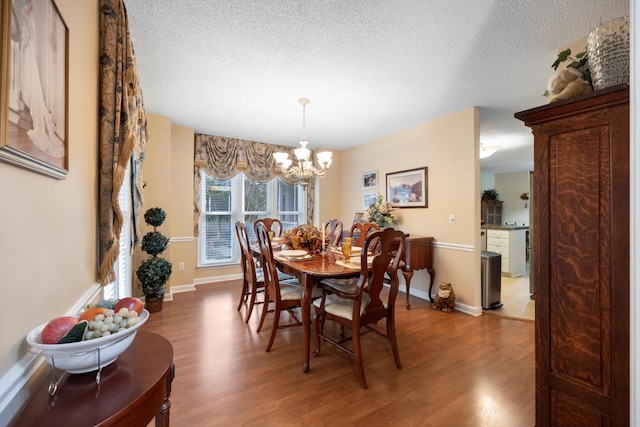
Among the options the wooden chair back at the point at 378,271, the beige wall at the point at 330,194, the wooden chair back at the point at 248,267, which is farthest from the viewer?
the beige wall at the point at 330,194

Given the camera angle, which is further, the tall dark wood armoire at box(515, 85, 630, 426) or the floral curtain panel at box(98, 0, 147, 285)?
the floral curtain panel at box(98, 0, 147, 285)

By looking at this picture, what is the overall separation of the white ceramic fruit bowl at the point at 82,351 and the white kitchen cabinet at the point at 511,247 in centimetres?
661

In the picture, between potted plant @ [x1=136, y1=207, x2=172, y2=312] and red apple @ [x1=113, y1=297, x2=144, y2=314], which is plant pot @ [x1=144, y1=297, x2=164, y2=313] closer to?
potted plant @ [x1=136, y1=207, x2=172, y2=312]

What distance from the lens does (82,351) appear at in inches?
27.3

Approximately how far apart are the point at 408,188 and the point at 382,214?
58cm

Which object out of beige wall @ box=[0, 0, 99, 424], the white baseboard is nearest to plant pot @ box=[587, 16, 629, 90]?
beige wall @ box=[0, 0, 99, 424]

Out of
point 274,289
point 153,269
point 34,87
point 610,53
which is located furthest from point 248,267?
point 610,53

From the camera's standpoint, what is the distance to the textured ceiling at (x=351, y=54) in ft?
5.68

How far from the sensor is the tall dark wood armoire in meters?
0.95

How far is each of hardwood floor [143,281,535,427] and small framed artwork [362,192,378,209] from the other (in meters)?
2.36

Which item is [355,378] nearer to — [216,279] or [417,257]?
[417,257]

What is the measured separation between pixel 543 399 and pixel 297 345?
5.99ft

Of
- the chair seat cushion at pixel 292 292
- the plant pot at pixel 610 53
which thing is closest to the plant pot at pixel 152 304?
the chair seat cushion at pixel 292 292

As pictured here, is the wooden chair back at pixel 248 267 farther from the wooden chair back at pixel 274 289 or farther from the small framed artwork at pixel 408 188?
the small framed artwork at pixel 408 188
